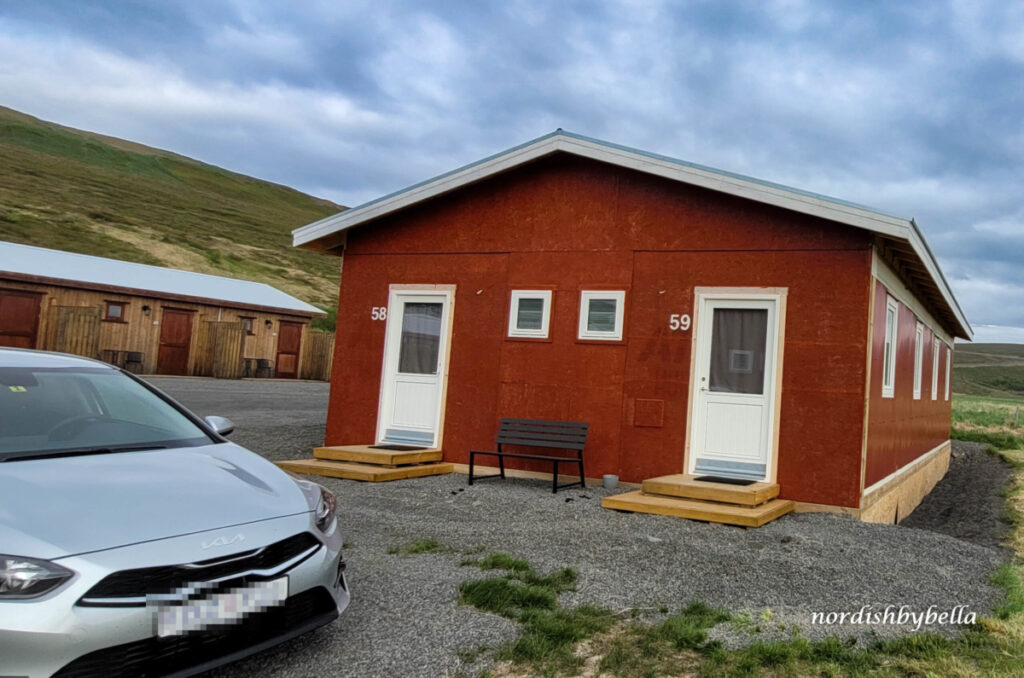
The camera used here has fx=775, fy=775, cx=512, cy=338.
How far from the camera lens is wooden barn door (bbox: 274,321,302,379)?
2986 centimetres

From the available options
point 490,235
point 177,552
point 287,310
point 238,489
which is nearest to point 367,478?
point 490,235

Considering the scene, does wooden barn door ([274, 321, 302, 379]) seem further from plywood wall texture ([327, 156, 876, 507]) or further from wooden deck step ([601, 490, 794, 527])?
wooden deck step ([601, 490, 794, 527])

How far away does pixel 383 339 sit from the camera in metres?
10.6

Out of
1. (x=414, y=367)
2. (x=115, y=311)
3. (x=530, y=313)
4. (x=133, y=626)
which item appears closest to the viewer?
(x=133, y=626)

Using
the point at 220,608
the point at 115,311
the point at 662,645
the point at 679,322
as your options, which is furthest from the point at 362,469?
the point at 115,311

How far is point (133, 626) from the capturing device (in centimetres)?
278

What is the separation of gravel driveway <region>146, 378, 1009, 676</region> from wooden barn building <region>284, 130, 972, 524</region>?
82 centimetres

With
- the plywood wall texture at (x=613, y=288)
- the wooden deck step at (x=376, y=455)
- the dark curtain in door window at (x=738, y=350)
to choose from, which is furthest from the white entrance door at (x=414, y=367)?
the dark curtain in door window at (x=738, y=350)

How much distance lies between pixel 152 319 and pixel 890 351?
74.2 feet

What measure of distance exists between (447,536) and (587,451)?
3.39 meters

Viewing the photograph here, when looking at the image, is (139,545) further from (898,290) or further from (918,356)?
(918,356)

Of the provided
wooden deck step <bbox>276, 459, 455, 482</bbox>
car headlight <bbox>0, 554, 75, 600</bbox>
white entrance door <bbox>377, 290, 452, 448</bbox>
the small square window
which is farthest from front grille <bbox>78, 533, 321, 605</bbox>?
the small square window

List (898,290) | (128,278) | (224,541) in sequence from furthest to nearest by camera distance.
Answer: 1. (128,278)
2. (898,290)
3. (224,541)

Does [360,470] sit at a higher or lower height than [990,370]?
lower
